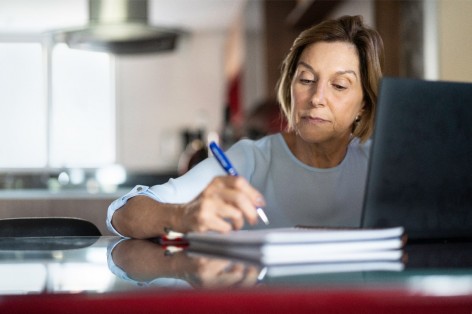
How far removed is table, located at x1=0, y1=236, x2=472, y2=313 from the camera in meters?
0.69

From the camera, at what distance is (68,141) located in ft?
32.1

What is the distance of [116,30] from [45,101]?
5206 mm

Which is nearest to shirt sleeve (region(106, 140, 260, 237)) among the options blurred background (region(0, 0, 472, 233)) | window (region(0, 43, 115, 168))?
blurred background (region(0, 0, 472, 233))

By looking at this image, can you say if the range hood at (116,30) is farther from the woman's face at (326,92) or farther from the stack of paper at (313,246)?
the stack of paper at (313,246)

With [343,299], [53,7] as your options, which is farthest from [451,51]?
[53,7]

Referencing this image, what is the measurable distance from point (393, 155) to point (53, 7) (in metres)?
7.68

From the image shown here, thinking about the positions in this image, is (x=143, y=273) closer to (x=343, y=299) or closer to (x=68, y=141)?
(x=343, y=299)

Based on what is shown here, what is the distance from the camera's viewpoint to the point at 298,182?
178 cm

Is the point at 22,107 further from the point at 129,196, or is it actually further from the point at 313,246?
the point at 313,246

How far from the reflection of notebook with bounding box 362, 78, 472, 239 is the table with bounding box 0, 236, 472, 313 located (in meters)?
0.17

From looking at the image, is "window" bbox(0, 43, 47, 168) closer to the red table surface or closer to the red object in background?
the red object in background

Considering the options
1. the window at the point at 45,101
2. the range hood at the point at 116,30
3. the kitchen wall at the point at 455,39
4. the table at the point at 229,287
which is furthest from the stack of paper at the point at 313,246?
the window at the point at 45,101

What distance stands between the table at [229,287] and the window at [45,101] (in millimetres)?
8947

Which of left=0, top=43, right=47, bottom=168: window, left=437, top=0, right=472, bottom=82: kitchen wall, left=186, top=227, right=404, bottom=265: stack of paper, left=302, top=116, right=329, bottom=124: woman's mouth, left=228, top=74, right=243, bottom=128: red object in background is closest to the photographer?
left=186, top=227, right=404, bottom=265: stack of paper
